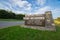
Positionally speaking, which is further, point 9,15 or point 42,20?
point 9,15

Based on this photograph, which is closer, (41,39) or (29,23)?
(41,39)

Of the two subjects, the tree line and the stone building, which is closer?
the stone building

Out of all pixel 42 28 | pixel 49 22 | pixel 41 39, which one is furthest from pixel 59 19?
pixel 41 39

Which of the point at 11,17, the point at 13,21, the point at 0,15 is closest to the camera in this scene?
the point at 0,15

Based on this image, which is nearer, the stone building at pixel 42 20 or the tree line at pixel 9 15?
the stone building at pixel 42 20

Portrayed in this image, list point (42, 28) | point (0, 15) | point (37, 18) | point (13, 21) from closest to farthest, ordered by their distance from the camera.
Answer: point (42, 28) < point (37, 18) < point (0, 15) < point (13, 21)

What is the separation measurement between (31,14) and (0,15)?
4.78ft

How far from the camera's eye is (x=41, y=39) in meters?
3.17

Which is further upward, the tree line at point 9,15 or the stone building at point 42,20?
the tree line at point 9,15

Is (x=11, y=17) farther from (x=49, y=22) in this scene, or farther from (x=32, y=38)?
(x=32, y=38)

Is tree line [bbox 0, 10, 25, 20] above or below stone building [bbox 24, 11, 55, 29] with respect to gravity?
above

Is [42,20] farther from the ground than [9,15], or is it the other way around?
[9,15]

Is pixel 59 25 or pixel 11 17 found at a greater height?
pixel 11 17

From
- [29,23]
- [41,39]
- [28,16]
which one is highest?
[28,16]
